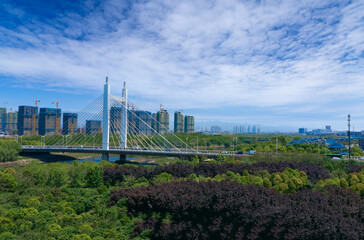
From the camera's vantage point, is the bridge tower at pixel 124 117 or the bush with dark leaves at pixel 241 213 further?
the bridge tower at pixel 124 117

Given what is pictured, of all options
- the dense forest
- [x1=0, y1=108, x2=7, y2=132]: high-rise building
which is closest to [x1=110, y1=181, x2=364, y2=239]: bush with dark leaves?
the dense forest

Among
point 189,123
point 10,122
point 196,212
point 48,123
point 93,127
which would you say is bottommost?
point 196,212

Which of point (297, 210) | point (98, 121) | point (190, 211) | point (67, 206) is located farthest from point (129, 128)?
point (297, 210)

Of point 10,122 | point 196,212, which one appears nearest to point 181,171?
point 196,212

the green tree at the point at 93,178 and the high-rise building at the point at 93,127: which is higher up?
the high-rise building at the point at 93,127

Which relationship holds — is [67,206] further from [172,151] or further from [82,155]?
[82,155]

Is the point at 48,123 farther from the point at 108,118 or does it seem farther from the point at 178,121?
the point at 108,118

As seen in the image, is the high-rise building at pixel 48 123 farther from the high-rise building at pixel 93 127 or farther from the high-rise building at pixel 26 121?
the high-rise building at pixel 93 127

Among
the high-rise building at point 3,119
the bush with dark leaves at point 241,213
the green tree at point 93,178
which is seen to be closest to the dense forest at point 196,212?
the bush with dark leaves at point 241,213
